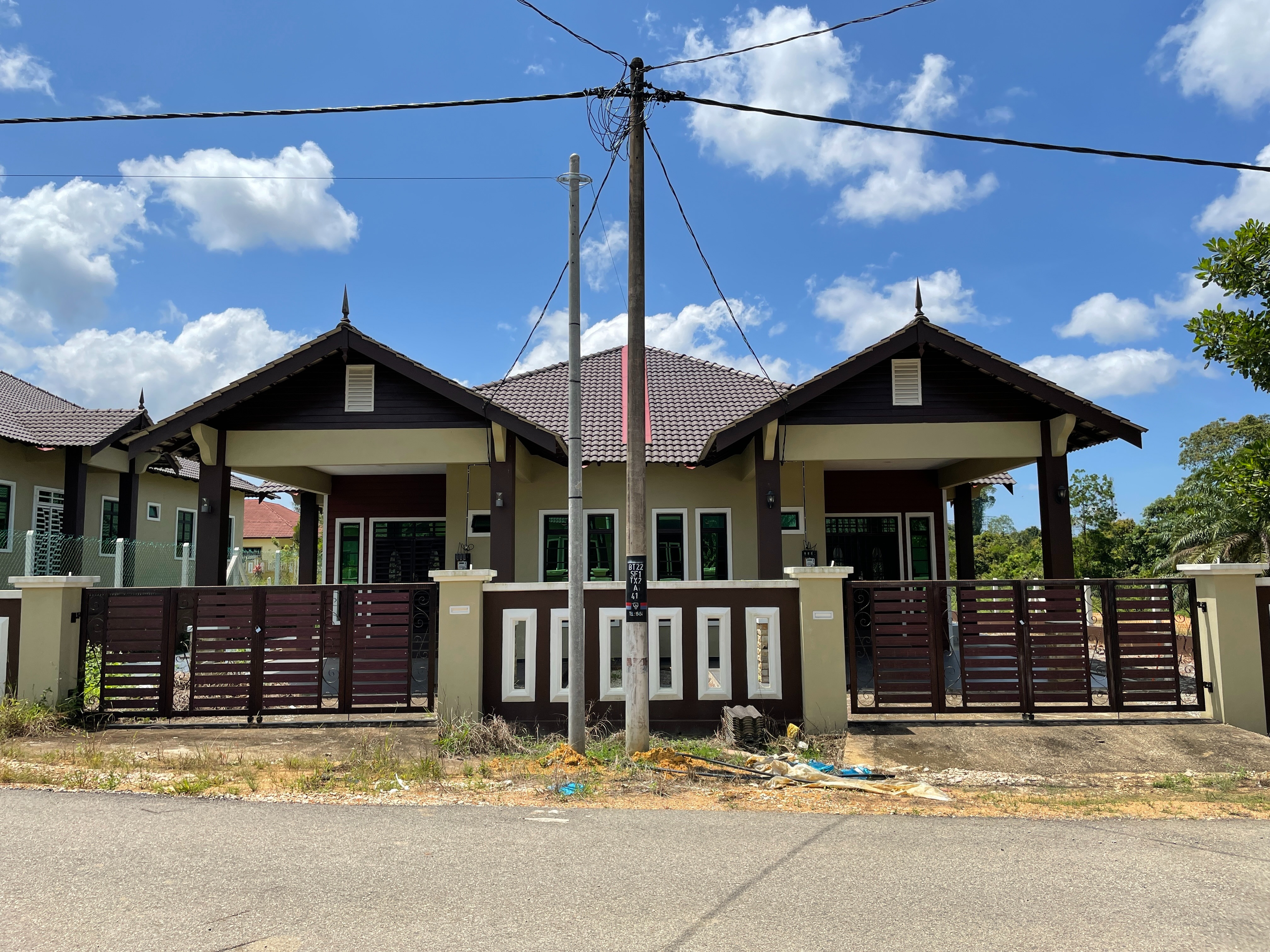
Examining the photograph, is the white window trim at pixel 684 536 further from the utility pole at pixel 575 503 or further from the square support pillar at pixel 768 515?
the utility pole at pixel 575 503

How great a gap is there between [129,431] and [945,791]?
1998cm

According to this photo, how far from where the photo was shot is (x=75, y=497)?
65.7ft

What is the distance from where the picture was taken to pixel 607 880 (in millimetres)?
4652

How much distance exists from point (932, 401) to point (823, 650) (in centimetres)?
514

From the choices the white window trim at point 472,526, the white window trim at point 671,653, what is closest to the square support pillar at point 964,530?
the white window trim at point 472,526

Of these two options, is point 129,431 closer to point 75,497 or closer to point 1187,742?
point 75,497

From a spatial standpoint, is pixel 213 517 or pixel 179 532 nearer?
pixel 213 517

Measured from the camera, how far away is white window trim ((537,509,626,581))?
52.7 ft

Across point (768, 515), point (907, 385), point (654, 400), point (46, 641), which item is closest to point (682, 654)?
point (768, 515)

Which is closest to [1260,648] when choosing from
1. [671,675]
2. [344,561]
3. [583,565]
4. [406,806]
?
[671,675]

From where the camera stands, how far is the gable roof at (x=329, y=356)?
11.9 m

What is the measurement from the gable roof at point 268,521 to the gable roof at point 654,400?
40384mm

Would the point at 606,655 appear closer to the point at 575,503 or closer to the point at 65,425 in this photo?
the point at 575,503

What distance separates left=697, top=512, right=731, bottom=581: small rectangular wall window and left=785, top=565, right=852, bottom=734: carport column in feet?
23.1
